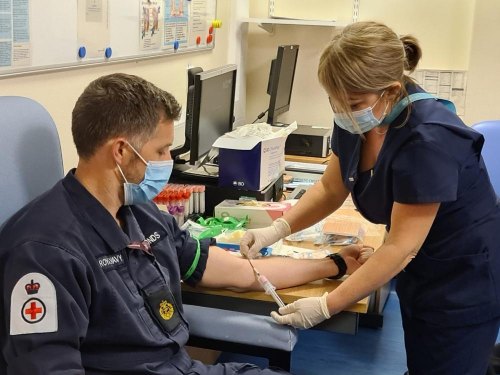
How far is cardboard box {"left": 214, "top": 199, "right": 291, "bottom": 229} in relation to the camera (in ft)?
6.54

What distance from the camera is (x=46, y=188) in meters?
1.39

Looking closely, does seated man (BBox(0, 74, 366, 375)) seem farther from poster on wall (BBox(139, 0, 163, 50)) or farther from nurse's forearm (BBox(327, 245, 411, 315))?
poster on wall (BBox(139, 0, 163, 50))

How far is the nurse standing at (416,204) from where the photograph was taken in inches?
54.4

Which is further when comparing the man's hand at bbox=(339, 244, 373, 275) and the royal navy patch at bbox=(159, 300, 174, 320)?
the man's hand at bbox=(339, 244, 373, 275)

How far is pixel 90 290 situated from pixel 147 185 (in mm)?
264

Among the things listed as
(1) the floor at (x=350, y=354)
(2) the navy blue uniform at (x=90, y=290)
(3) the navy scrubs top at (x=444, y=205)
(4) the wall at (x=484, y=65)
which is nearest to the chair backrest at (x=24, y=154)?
(2) the navy blue uniform at (x=90, y=290)

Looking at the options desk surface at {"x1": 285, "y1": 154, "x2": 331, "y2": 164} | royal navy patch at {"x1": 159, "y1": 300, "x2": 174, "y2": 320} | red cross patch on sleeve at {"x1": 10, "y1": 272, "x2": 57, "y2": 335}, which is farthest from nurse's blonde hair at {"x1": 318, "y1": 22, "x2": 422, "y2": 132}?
desk surface at {"x1": 285, "y1": 154, "x2": 331, "y2": 164}

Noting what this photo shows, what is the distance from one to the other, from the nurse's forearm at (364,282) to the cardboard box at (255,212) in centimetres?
56

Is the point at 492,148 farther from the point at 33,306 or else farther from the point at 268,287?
the point at 33,306

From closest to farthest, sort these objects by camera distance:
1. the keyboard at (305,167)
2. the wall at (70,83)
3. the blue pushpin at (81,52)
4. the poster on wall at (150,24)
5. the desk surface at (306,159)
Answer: the wall at (70,83) < the blue pushpin at (81,52) < the poster on wall at (150,24) < the keyboard at (305,167) < the desk surface at (306,159)

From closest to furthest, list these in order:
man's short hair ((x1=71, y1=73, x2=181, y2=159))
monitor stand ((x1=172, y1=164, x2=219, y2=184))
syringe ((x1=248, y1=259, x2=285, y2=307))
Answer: man's short hair ((x1=71, y1=73, x2=181, y2=159)) → syringe ((x1=248, y1=259, x2=285, y2=307)) → monitor stand ((x1=172, y1=164, x2=219, y2=184))

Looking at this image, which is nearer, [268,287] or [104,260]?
[104,260]

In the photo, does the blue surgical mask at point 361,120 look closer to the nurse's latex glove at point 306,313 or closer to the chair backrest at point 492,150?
the nurse's latex glove at point 306,313

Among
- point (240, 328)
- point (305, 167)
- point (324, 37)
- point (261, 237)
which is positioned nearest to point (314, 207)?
point (261, 237)
